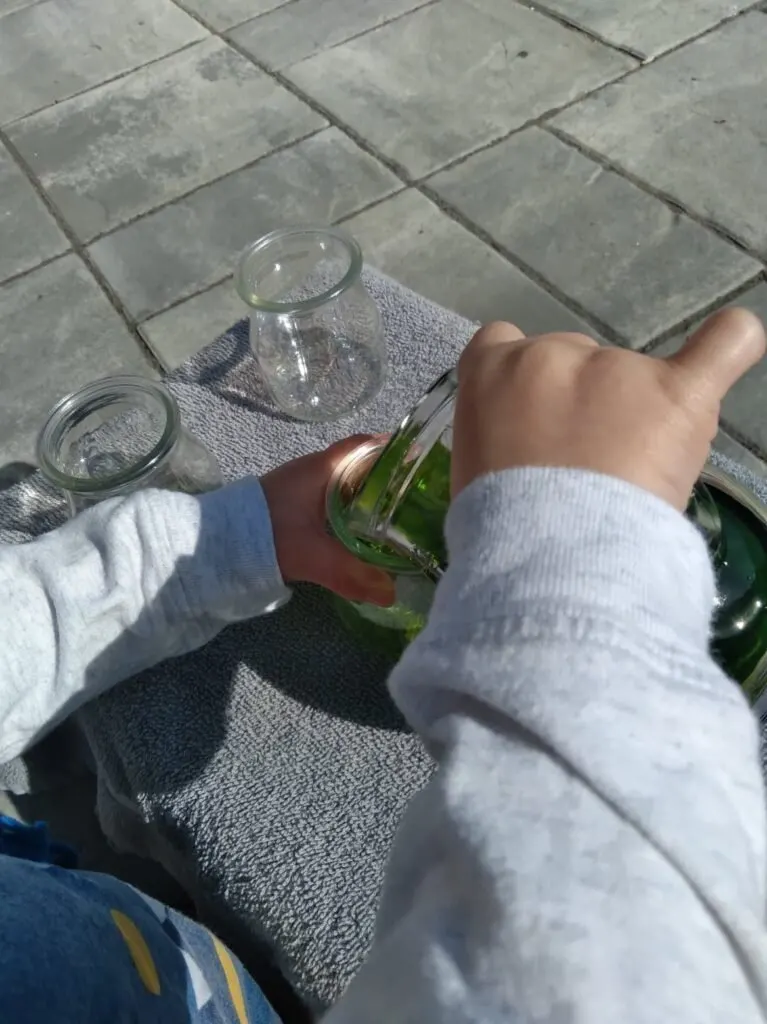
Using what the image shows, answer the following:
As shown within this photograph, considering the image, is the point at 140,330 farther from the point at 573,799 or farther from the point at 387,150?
the point at 573,799

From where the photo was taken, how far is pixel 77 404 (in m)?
0.68

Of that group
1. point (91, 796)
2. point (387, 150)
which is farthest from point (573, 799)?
point (387, 150)

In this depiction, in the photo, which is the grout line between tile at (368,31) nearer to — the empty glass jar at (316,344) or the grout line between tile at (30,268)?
the grout line between tile at (30,268)

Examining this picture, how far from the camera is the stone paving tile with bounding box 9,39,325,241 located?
1204 mm

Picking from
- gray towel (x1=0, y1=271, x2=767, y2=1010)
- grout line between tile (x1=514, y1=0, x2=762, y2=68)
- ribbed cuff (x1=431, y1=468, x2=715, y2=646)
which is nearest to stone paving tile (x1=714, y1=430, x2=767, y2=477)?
gray towel (x1=0, y1=271, x2=767, y2=1010)

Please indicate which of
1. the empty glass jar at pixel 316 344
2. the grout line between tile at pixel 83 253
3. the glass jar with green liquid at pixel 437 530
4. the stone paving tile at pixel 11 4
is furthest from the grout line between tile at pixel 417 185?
the glass jar with green liquid at pixel 437 530

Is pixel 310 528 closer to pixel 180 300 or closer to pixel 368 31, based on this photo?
pixel 180 300

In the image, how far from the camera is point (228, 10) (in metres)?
1.48

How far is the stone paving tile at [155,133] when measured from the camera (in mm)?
1204

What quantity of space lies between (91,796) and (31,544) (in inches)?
9.7

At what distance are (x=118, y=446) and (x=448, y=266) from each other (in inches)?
18.1

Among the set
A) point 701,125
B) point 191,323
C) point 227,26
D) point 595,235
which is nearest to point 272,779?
point 191,323

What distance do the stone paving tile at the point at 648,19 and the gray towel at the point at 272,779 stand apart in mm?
810

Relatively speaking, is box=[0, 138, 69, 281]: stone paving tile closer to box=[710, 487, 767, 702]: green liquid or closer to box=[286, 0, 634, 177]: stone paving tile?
box=[286, 0, 634, 177]: stone paving tile
